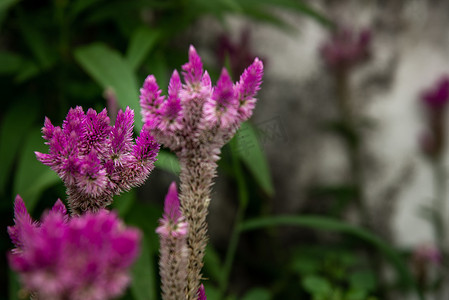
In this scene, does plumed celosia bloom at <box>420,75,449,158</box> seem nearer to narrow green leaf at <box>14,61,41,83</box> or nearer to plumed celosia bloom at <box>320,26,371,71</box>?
plumed celosia bloom at <box>320,26,371,71</box>

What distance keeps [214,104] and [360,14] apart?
139 centimetres

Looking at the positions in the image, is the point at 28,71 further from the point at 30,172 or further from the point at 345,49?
the point at 345,49

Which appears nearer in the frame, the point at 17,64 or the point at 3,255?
the point at 17,64

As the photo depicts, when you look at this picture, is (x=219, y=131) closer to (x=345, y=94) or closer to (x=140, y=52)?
(x=140, y=52)

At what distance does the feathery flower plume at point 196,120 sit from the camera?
1.13 ft

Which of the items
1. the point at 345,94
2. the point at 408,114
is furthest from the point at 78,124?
the point at 408,114

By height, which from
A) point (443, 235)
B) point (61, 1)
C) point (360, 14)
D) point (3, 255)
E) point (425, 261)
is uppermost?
point (360, 14)

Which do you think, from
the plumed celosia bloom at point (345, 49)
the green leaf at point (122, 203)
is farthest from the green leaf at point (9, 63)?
the plumed celosia bloom at point (345, 49)

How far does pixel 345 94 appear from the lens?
153 cm

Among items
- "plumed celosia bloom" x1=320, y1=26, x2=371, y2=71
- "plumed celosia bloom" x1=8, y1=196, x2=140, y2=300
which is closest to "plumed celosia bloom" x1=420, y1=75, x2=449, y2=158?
"plumed celosia bloom" x1=320, y1=26, x2=371, y2=71

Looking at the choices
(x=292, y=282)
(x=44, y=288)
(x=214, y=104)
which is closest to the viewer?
(x=44, y=288)

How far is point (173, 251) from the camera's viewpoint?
359 millimetres

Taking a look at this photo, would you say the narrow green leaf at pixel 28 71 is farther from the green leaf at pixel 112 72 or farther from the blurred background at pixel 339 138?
the blurred background at pixel 339 138

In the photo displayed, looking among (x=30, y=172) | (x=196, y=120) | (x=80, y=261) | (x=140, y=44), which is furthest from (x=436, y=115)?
(x=80, y=261)
